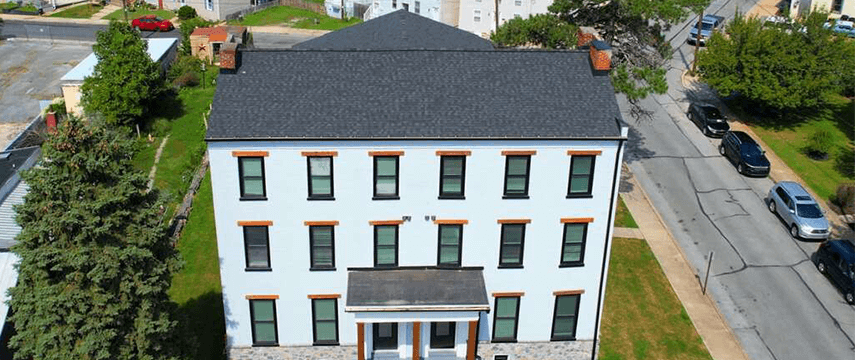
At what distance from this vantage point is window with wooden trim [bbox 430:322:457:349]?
31953 millimetres

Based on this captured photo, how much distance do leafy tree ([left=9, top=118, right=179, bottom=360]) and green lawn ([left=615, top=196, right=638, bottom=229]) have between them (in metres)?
26.5

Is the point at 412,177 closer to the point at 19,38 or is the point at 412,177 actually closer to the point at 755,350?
the point at 755,350

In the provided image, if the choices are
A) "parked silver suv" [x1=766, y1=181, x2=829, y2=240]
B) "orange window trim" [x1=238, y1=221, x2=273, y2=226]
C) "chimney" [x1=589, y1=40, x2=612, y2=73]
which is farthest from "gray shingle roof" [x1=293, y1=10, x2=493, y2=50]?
"parked silver suv" [x1=766, y1=181, x2=829, y2=240]

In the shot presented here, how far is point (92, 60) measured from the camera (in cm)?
6397

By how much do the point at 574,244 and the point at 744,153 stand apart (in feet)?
78.1

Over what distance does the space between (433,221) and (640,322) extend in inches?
473

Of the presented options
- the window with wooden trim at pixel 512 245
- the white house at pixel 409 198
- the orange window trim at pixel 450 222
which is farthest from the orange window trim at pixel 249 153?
the window with wooden trim at pixel 512 245

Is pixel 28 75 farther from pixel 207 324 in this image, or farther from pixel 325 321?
pixel 325 321

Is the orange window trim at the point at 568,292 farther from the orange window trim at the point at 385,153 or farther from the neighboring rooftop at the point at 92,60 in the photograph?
the neighboring rooftop at the point at 92,60

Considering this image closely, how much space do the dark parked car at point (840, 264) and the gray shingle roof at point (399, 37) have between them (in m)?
21.1

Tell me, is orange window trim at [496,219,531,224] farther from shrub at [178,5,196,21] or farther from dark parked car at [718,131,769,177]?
shrub at [178,5,196,21]

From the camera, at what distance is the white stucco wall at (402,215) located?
29.0m

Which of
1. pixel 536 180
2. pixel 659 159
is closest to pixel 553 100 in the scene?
pixel 536 180

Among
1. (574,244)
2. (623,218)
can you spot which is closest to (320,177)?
(574,244)
